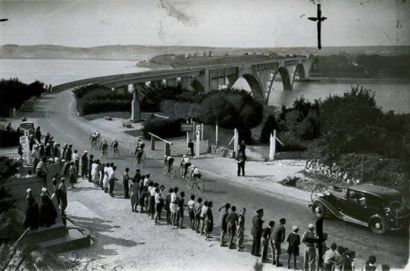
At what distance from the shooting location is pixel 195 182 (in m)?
15.9

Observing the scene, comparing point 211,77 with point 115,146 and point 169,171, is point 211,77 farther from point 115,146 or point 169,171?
point 169,171

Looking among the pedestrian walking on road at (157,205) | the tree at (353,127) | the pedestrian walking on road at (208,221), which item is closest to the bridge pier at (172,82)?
the tree at (353,127)

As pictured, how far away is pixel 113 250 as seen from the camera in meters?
11.2

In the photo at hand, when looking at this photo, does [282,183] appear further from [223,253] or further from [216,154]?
[223,253]

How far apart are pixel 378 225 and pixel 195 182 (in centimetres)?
613

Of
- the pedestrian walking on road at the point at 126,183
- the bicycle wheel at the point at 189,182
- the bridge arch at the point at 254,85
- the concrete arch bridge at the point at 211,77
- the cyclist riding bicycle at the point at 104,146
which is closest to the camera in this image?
the pedestrian walking on road at the point at 126,183

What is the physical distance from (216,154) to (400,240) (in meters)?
9.93

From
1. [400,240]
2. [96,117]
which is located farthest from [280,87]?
[400,240]

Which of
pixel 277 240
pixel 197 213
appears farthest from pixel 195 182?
pixel 277 240

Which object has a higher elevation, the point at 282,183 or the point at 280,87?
the point at 280,87

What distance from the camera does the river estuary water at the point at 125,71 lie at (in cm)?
2223

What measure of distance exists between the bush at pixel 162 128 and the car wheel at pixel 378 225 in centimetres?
1167

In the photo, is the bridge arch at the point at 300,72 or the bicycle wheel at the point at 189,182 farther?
the bridge arch at the point at 300,72

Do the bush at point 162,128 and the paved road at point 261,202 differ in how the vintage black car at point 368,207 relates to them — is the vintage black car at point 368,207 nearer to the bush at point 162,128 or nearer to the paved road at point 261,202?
the paved road at point 261,202
